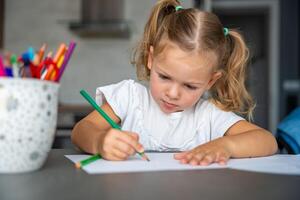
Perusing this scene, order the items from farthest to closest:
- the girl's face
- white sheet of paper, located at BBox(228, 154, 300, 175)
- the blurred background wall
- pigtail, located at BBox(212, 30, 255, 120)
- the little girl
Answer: the blurred background wall
pigtail, located at BBox(212, 30, 255, 120)
the girl's face
the little girl
white sheet of paper, located at BBox(228, 154, 300, 175)

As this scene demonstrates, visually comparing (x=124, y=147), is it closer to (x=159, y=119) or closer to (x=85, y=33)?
(x=159, y=119)

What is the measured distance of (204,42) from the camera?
1.08 m

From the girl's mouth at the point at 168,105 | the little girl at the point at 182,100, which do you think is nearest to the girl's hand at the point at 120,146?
the little girl at the point at 182,100

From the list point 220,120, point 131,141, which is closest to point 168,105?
point 220,120

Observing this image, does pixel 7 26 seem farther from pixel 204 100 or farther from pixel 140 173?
pixel 140 173

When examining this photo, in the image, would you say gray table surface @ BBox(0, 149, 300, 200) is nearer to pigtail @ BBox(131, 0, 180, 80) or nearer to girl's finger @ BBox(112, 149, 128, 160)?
girl's finger @ BBox(112, 149, 128, 160)

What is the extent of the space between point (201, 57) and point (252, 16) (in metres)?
5.05

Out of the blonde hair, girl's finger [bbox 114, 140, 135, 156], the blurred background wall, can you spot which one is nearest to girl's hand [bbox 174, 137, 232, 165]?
girl's finger [bbox 114, 140, 135, 156]

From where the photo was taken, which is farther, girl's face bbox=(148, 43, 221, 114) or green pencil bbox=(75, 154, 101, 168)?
girl's face bbox=(148, 43, 221, 114)

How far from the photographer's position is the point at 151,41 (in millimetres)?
1208

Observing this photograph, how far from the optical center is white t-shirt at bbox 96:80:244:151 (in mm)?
1219

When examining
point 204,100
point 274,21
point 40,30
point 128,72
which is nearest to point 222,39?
point 204,100

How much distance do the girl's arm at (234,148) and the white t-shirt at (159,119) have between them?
0.46 feet

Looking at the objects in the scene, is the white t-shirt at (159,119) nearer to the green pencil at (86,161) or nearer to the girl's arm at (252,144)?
the girl's arm at (252,144)
